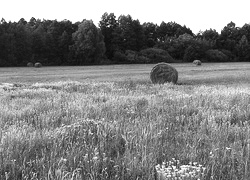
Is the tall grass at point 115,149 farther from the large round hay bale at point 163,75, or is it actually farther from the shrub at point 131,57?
the shrub at point 131,57

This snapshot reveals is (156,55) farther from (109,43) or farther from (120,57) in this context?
(109,43)

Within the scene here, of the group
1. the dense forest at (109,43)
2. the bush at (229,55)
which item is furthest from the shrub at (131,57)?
the bush at (229,55)

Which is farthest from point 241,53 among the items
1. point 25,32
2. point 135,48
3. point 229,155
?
point 229,155

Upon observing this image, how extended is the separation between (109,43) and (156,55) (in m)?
17.0

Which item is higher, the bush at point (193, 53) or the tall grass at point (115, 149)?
the bush at point (193, 53)

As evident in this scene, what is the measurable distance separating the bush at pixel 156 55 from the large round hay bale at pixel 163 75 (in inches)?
2243

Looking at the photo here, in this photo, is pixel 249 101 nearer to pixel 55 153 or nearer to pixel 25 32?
pixel 55 153

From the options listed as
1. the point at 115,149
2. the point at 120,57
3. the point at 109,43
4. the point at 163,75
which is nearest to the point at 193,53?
the point at 120,57

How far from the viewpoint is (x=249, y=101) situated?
10.5m

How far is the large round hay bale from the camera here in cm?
2567

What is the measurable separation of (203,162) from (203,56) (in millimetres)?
89060

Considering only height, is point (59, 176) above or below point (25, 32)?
below

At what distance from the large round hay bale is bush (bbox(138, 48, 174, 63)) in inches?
2243

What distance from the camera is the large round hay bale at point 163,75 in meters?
25.7
